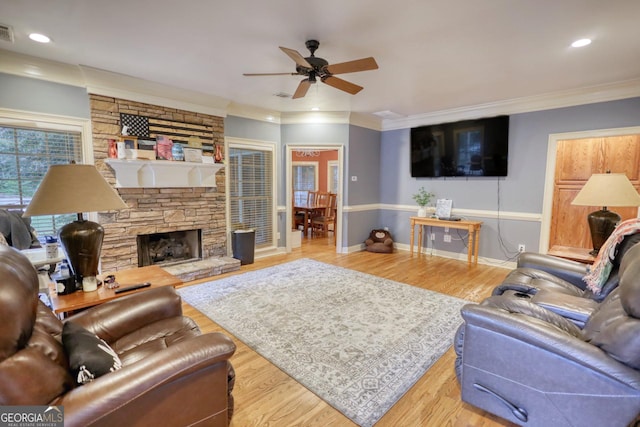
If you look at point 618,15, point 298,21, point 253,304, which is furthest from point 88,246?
point 618,15

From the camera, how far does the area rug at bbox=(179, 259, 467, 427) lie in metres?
2.00

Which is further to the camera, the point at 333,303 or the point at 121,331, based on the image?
the point at 333,303

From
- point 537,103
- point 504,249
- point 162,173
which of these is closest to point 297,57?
point 162,173

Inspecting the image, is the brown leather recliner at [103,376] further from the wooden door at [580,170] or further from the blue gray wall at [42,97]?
the wooden door at [580,170]

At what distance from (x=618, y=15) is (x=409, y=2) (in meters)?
1.57

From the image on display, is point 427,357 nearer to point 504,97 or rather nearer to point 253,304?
point 253,304

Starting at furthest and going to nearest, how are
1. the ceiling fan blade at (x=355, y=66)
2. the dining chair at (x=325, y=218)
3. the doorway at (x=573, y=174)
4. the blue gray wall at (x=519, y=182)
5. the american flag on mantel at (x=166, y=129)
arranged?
the dining chair at (x=325, y=218), the doorway at (x=573, y=174), the blue gray wall at (x=519, y=182), the american flag on mantel at (x=166, y=129), the ceiling fan blade at (x=355, y=66)

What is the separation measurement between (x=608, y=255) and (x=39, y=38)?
16.0ft

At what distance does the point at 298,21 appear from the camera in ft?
7.77

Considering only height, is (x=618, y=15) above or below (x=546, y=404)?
above

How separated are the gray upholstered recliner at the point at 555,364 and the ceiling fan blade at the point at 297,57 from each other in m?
2.17

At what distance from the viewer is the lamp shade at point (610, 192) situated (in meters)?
2.76

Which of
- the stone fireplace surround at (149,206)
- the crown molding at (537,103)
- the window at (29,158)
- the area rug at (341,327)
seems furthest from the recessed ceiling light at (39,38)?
the crown molding at (537,103)

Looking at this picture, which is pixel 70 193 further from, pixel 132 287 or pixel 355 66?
pixel 355 66
